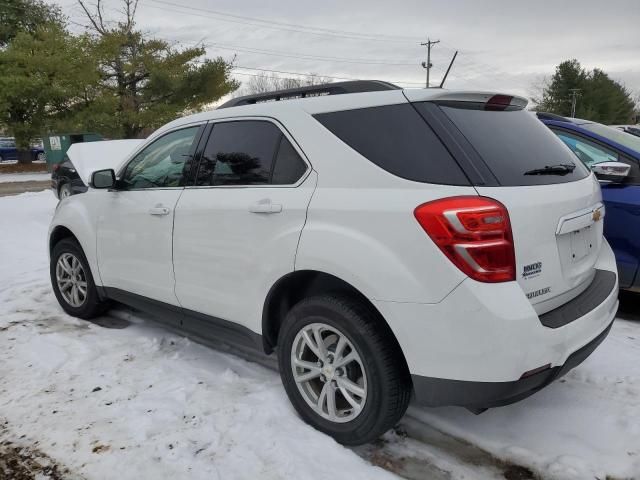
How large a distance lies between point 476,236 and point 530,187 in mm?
462

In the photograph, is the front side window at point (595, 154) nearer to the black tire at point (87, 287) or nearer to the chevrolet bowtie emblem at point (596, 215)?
the chevrolet bowtie emblem at point (596, 215)

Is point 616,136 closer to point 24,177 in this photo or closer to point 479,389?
point 479,389

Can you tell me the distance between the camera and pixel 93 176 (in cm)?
398

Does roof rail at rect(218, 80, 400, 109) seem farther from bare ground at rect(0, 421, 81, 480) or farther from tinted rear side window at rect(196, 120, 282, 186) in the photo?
bare ground at rect(0, 421, 81, 480)

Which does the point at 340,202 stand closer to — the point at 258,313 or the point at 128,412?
the point at 258,313

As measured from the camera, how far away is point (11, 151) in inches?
1233

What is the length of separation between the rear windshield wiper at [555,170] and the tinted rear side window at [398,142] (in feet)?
1.56

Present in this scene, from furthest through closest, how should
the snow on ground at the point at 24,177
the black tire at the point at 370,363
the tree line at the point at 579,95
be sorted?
the tree line at the point at 579,95 → the snow on ground at the point at 24,177 → the black tire at the point at 370,363

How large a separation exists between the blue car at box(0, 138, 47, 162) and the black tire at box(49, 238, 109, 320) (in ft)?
99.2

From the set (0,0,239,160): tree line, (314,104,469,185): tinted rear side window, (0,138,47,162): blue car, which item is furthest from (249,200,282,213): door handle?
(0,138,47,162): blue car

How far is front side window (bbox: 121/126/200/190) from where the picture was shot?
3.52m

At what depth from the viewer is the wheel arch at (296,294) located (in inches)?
97.7

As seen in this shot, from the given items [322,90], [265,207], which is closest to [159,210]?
[265,207]

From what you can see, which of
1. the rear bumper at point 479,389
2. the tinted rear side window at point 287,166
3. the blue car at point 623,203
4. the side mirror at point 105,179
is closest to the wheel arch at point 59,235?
the side mirror at point 105,179
